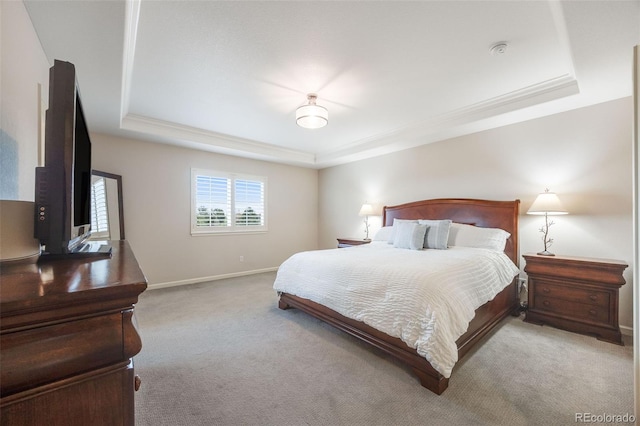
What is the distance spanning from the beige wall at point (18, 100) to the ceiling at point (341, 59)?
183 mm

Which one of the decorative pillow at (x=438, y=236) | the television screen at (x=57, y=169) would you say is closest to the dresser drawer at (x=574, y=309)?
the decorative pillow at (x=438, y=236)

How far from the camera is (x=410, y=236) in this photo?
11.1ft

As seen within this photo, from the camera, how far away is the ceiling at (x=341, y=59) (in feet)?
5.77

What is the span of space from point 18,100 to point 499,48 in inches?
131

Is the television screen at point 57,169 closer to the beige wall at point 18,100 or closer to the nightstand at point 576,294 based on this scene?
the beige wall at point 18,100

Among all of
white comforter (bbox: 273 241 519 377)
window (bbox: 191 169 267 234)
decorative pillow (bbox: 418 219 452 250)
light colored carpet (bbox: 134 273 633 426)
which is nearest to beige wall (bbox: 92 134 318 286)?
window (bbox: 191 169 267 234)

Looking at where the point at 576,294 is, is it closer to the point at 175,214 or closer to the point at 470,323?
the point at 470,323

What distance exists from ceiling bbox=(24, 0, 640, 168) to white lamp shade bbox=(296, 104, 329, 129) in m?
0.23

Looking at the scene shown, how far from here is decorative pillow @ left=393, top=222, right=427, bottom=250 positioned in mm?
3326

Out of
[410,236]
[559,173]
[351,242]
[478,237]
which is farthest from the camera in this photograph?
[351,242]

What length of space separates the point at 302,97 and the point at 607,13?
97.4 inches

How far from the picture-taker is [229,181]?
495cm

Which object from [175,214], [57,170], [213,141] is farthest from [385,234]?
[57,170]

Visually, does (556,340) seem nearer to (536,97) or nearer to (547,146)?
(547,146)
